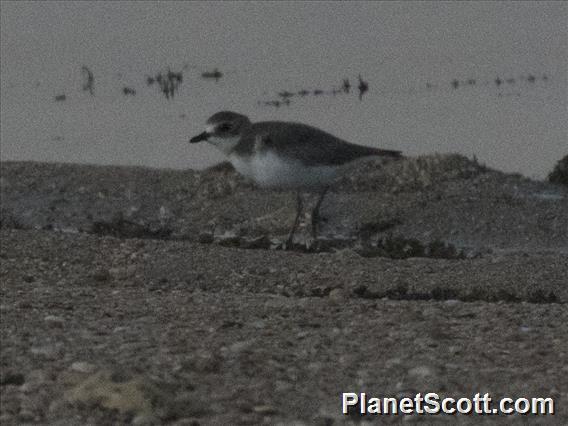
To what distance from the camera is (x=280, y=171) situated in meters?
14.3

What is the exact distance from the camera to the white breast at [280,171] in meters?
14.3

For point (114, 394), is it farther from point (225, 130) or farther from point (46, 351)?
point (225, 130)

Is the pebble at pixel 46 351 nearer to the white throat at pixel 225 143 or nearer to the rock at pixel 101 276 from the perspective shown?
the rock at pixel 101 276

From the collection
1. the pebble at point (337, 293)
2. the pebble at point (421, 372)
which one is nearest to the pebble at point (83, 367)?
the pebble at point (421, 372)

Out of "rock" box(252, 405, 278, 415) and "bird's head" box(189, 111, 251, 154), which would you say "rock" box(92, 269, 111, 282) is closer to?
"bird's head" box(189, 111, 251, 154)

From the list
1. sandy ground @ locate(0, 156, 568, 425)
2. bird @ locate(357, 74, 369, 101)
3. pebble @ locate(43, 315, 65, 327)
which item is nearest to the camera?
sandy ground @ locate(0, 156, 568, 425)

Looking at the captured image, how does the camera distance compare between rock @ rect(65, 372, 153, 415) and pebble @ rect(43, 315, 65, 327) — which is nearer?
rock @ rect(65, 372, 153, 415)

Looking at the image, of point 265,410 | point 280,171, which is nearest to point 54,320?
point 265,410

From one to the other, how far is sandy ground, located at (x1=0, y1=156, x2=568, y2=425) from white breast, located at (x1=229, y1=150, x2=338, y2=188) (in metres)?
0.76

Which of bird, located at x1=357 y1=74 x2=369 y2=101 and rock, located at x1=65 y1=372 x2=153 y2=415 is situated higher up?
bird, located at x1=357 y1=74 x2=369 y2=101

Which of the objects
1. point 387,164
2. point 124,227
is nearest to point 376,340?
point 124,227

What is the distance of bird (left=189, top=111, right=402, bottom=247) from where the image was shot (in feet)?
47.0

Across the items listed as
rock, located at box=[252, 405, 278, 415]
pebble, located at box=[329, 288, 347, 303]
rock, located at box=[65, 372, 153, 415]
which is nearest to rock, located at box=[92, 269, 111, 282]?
pebble, located at box=[329, 288, 347, 303]

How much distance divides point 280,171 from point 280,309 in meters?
5.15
